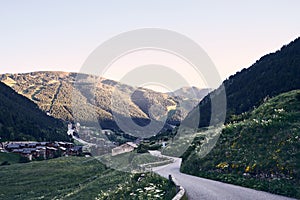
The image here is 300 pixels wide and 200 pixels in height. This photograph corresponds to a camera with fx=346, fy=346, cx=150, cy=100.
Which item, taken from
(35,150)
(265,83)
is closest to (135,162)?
(265,83)

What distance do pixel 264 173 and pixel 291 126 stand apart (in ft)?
27.5

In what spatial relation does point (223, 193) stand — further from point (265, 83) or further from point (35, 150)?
point (35, 150)

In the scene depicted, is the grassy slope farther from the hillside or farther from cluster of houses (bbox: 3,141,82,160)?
cluster of houses (bbox: 3,141,82,160)

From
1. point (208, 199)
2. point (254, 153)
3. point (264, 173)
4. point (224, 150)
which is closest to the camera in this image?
point (208, 199)

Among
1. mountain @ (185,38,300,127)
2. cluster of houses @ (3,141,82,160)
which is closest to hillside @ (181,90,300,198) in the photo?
mountain @ (185,38,300,127)

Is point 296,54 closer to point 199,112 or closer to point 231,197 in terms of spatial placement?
point 199,112

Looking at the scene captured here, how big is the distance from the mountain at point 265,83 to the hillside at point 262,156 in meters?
45.4

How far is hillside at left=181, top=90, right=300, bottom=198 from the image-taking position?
23.2 metres

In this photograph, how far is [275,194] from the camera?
20.7 meters

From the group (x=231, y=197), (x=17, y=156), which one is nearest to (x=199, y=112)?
(x=17, y=156)

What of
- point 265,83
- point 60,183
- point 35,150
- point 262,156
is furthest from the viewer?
point 35,150

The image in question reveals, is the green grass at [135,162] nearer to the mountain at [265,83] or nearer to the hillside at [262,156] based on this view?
the hillside at [262,156]

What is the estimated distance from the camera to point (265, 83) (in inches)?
4252

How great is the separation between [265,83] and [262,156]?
280ft
